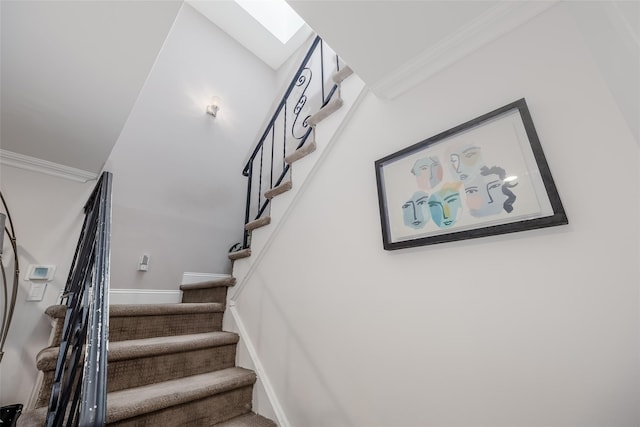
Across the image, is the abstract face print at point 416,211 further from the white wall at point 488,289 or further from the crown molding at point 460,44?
the crown molding at point 460,44

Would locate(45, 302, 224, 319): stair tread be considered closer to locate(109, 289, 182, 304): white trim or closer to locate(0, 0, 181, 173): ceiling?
locate(109, 289, 182, 304): white trim

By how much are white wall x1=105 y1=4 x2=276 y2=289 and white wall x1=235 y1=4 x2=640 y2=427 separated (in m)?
1.59

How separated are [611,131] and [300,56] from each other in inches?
143

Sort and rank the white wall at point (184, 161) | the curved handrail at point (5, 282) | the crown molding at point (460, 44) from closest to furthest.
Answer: the crown molding at point (460, 44) < the curved handrail at point (5, 282) < the white wall at point (184, 161)

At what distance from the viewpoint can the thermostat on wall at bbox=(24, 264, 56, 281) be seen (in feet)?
5.87

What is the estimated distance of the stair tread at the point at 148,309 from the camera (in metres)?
1.44

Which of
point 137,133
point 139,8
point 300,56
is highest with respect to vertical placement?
point 300,56

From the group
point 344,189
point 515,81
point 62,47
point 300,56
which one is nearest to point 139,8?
point 62,47

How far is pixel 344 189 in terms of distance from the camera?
1.52 meters

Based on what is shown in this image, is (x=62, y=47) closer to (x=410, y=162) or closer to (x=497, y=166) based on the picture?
(x=410, y=162)

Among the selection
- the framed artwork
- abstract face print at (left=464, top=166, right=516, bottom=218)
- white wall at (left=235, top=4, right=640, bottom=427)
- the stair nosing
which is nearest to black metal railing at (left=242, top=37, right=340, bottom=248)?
the stair nosing

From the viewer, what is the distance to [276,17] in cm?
363

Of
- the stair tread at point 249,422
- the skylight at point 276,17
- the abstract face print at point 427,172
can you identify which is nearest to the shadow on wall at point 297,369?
the stair tread at point 249,422

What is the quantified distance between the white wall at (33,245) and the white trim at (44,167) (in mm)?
34
